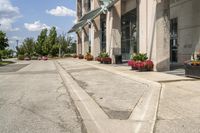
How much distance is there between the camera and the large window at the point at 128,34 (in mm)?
45941

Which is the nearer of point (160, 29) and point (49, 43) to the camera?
point (160, 29)

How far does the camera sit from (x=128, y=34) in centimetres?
4928

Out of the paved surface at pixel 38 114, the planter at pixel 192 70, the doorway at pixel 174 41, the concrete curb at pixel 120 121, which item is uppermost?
the doorway at pixel 174 41

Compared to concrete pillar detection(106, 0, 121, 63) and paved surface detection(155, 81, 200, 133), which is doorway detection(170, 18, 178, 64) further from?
paved surface detection(155, 81, 200, 133)

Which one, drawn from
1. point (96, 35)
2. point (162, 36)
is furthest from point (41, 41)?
point (162, 36)

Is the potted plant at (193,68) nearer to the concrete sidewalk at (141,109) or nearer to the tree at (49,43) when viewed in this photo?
the concrete sidewalk at (141,109)

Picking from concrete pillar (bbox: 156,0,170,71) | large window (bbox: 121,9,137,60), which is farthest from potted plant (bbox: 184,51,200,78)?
large window (bbox: 121,9,137,60)

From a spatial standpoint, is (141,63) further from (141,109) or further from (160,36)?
(141,109)

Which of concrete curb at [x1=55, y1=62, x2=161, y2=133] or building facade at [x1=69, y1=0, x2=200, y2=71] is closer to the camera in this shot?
concrete curb at [x1=55, y1=62, x2=161, y2=133]

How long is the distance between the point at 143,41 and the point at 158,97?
17.7 m

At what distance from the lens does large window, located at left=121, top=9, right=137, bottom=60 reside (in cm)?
4594

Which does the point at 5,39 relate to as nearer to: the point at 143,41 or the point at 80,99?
the point at 143,41

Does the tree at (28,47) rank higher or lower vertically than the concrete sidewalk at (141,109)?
higher

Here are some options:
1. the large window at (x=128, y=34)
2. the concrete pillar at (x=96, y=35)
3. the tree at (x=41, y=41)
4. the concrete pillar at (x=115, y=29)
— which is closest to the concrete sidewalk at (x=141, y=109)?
the concrete pillar at (x=115, y=29)
